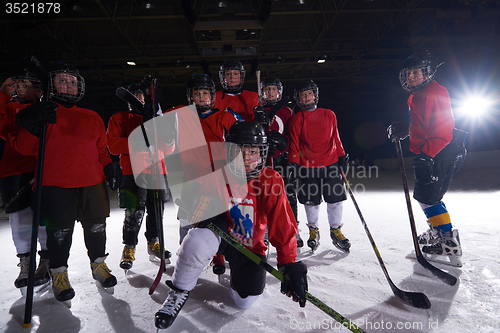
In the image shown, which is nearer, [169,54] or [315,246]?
[315,246]

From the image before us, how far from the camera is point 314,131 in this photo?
2.50 metres

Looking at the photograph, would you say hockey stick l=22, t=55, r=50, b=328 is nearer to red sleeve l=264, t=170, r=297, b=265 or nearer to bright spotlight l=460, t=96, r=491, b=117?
red sleeve l=264, t=170, r=297, b=265

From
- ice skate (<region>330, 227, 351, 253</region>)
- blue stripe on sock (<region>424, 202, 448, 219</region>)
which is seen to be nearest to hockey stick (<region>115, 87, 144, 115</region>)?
ice skate (<region>330, 227, 351, 253</region>)

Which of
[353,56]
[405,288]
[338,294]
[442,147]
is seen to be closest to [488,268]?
[405,288]

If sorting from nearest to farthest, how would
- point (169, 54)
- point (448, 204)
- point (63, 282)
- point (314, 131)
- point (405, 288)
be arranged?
point (63, 282)
point (405, 288)
point (314, 131)
point (448, 204)
point (169, 54)

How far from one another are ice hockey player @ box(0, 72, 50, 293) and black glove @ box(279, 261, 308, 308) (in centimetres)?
165

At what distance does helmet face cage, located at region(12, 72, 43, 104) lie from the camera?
175 centimetres

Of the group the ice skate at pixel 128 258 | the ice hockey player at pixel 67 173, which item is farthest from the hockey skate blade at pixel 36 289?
the ice skate at pixel 128 258

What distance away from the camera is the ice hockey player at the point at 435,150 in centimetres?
200

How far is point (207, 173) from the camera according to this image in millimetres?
1752

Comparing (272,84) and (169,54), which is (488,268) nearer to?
(272,84)

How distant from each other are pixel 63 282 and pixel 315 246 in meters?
1.84

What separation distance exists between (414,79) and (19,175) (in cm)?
301

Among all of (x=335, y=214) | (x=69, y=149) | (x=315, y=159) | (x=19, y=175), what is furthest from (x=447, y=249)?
(x=19, y=175)
